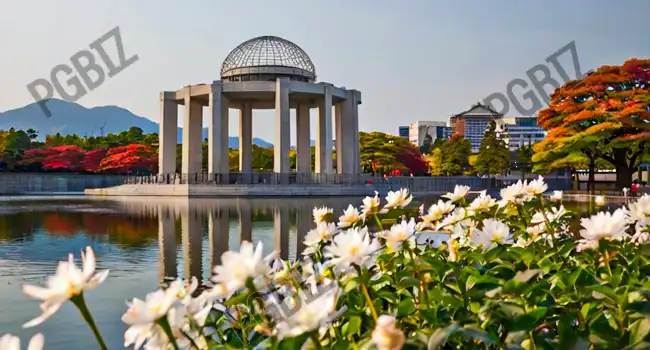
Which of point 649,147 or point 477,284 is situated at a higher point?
point 649,147

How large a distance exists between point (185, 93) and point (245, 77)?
418 centimetres

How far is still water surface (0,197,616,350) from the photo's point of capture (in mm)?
5301

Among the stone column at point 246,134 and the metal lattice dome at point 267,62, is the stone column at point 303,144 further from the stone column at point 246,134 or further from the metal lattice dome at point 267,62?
the stone column at point 246,134

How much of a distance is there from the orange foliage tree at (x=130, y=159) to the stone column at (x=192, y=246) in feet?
123

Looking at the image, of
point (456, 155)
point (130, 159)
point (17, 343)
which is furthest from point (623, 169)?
point (130, 159)

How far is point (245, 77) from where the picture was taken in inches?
1559

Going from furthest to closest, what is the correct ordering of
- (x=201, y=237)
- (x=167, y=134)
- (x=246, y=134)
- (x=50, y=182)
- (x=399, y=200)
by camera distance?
(x=50, y=182)
(x=246, y=134)
(x=167, y=134)
(x=201, y=237)
(x=399, y=200)

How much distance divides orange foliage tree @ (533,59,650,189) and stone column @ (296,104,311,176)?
17.1 meters

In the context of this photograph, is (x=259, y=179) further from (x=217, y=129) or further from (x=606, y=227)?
(x=606, y=227)

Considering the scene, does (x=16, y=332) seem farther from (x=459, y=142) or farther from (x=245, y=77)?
(x=459, y=142)

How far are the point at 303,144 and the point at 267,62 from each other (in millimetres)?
6557

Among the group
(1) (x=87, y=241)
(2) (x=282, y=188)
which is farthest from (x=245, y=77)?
(1) (x=87, y=241)

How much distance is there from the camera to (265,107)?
44.6 m

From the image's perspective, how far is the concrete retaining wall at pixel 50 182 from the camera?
155ft
